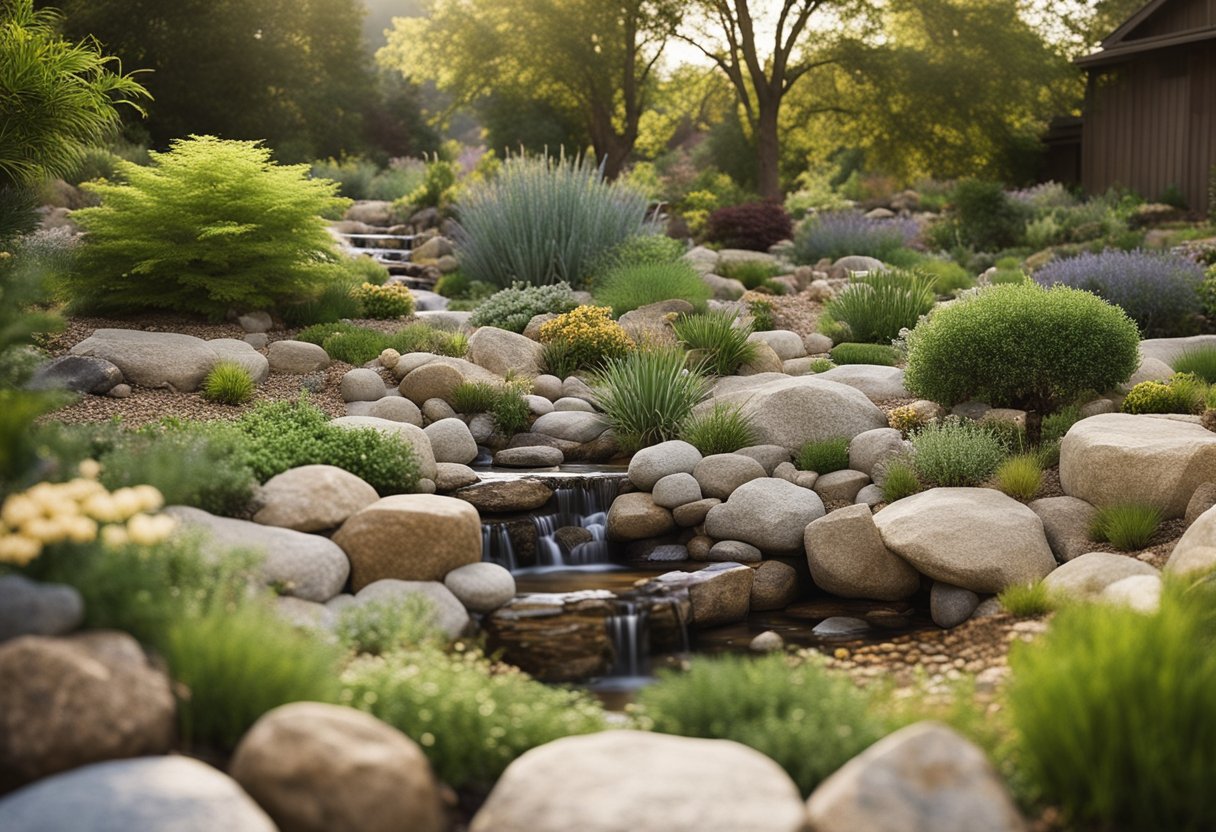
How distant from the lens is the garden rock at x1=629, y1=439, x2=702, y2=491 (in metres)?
8.52

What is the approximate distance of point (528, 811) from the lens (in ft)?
11.3

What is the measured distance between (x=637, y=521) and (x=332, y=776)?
489cm

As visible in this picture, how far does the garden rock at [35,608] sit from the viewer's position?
12.3 ft

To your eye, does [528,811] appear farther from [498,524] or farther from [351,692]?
[498,524]

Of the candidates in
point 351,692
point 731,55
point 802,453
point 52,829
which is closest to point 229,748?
point 351,692

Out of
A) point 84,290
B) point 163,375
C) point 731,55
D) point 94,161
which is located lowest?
point 163,375

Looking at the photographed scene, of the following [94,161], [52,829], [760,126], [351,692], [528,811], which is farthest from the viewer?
[760,126]

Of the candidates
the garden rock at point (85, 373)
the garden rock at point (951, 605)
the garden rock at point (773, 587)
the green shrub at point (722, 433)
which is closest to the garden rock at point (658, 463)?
the green shrub at point (722, 433)

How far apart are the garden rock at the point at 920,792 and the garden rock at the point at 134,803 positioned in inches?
67.1

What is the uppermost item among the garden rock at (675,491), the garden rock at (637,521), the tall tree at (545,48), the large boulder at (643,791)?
the tall tree at (545,48)

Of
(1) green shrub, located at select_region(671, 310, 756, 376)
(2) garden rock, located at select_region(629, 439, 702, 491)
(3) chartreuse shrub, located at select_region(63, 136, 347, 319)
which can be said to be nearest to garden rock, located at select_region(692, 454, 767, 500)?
(2) garden rock, located at select_region(629, 439, 702, 491)

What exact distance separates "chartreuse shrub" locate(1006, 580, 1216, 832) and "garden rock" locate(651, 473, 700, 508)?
4577 millimetres

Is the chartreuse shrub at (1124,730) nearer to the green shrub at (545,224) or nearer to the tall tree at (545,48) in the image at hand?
the green shrub at (545,224)

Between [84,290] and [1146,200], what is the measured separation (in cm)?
1935
